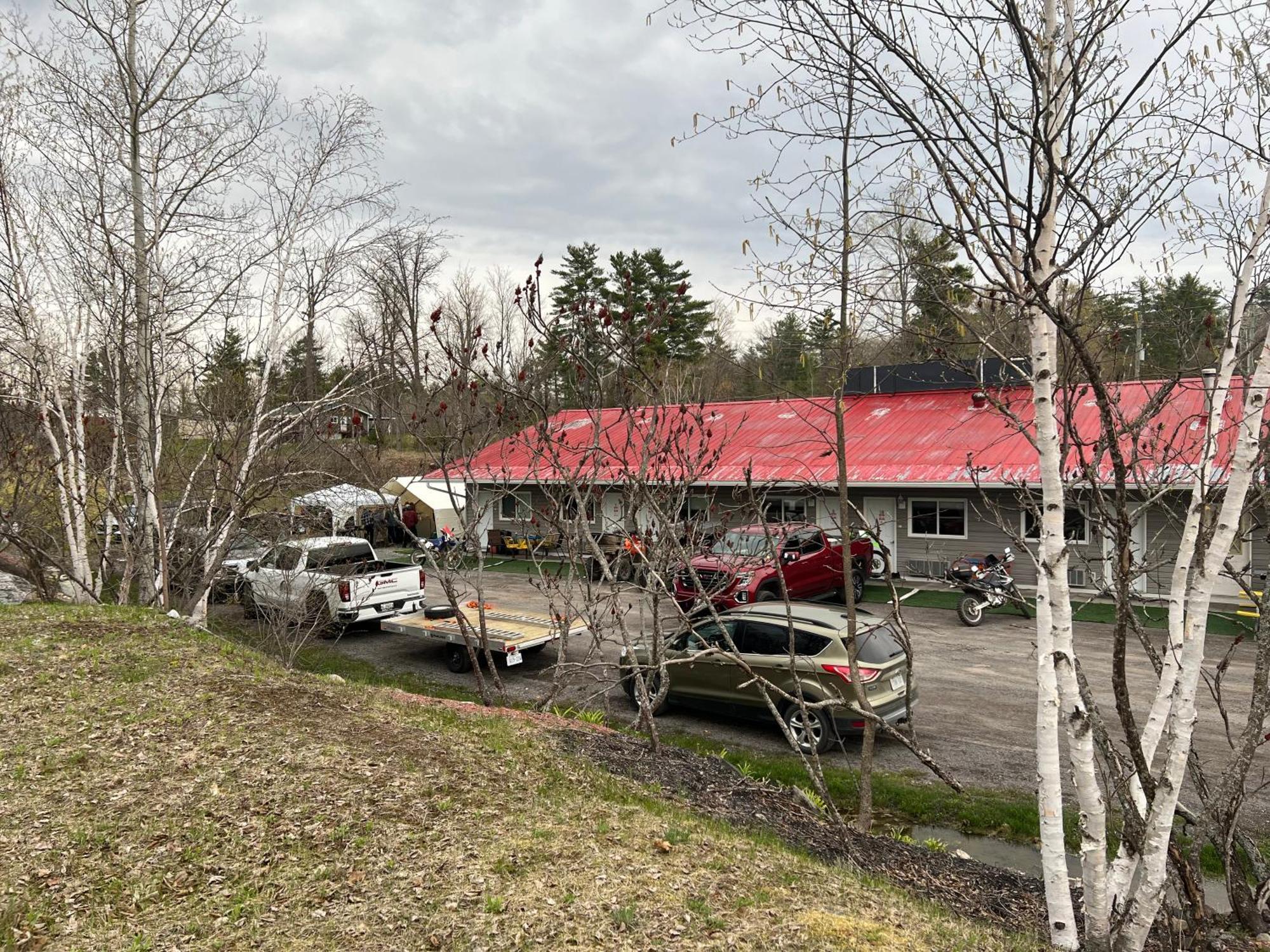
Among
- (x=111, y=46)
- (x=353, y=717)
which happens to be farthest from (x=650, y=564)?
(x=111, y=46)

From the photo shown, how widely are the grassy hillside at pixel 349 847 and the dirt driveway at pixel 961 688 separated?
1.70 meters

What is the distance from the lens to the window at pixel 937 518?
64.6ft

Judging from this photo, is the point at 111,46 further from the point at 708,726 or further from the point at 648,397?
the point at 708,726

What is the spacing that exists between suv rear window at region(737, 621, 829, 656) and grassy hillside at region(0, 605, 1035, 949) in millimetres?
3177

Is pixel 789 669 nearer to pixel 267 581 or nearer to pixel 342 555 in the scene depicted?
pixel 267 581

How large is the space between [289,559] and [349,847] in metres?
7.50

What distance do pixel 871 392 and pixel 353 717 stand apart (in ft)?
67.7

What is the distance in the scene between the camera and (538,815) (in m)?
5.48

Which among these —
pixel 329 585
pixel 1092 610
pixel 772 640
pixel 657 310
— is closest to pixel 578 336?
pixel 657 310

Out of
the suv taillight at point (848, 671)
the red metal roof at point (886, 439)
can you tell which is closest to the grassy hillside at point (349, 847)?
the suv taillight at point (848, 671)

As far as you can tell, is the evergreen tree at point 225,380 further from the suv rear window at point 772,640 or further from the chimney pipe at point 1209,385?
the chimney pipe at point 1209,385

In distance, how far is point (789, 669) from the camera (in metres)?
8.49

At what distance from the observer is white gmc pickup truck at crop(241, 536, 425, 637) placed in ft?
36.4

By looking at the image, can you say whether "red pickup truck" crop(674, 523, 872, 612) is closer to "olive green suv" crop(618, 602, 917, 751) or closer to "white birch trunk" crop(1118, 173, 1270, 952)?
"olive green suv" crop(618, 602, 917, 751)
